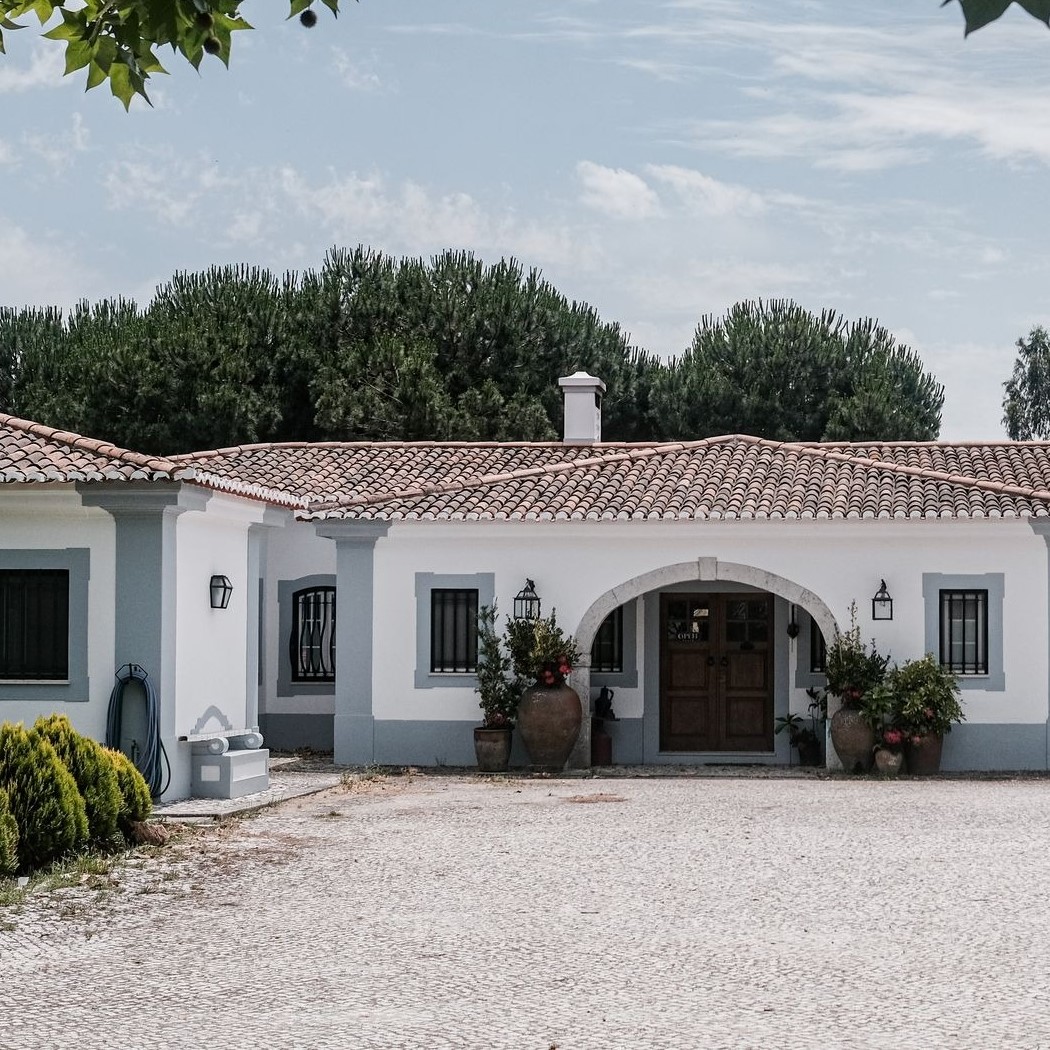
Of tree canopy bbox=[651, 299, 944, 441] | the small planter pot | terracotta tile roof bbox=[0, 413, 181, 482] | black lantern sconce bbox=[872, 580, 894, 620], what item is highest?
tree canopy bbox=[651, 299, 944, 441]

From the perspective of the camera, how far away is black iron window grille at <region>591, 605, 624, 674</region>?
64.8ft

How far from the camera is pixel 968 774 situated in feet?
58.9

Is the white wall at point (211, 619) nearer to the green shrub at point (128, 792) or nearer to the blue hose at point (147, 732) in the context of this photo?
the blue hose at point (147, 732)

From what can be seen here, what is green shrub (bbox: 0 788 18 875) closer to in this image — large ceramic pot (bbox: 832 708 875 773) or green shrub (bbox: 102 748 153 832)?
green shrub (bbox: 102 748 153 832)

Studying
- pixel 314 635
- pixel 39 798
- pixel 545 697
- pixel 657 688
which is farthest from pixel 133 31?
pixel 314 635

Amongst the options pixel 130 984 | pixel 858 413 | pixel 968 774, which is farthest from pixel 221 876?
pixel 858 413

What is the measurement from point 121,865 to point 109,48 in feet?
24.5

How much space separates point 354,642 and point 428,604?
3.20 ft

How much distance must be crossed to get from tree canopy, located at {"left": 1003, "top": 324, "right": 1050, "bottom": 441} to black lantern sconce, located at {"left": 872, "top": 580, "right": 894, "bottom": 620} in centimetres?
4353

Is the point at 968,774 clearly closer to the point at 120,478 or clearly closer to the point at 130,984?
the point at 120,478

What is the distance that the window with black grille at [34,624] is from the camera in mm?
14688

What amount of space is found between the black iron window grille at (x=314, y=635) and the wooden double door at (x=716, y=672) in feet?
13.9

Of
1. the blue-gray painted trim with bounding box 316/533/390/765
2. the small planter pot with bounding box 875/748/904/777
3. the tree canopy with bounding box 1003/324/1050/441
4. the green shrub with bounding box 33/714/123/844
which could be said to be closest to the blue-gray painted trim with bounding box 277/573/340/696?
the blue-gray painted trim with bounding box 316/533/390/765

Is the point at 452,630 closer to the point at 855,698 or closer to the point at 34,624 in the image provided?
the point at 855,698
